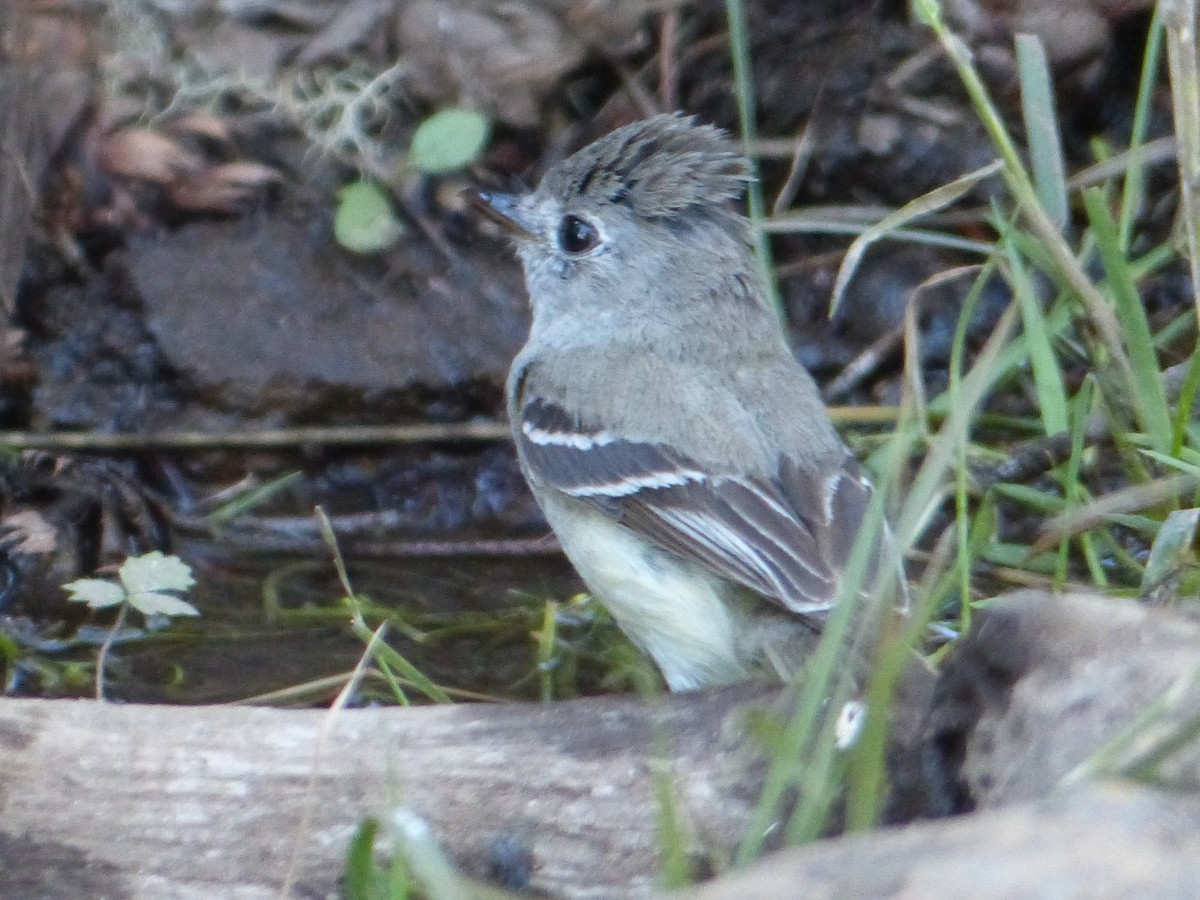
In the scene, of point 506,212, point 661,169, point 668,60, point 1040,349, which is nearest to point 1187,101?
point 1040,349

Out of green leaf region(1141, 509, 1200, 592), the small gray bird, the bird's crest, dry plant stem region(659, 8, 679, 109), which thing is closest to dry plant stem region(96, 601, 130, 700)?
the small gray bird

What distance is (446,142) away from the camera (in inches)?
267

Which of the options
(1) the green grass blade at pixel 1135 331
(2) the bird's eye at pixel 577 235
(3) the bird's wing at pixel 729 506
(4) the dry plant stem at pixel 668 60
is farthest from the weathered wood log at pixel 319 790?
(4) the dry plant stem at pixel 668 60

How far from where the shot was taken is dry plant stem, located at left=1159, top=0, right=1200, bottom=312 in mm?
4484

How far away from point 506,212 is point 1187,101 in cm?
215

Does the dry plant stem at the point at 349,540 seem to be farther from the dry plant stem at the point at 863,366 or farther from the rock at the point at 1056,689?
the rock at the point at 1056,689

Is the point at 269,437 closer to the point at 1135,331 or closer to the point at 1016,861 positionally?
the point at 1135,331

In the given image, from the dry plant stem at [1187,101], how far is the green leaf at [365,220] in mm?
3287

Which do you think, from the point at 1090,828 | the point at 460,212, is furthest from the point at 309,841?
the point at 460,212

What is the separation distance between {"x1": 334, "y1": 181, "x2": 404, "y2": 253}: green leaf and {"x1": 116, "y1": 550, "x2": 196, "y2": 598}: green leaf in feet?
7.25

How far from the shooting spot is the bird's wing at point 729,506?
164 inches

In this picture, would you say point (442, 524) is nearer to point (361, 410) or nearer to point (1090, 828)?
point (361, 410)

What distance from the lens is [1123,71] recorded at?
23.2 feet

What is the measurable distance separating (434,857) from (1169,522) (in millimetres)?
2413
